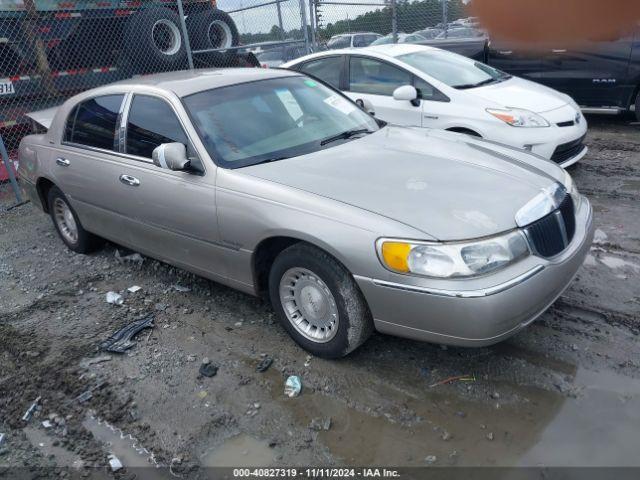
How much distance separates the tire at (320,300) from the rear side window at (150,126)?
1.19 metres

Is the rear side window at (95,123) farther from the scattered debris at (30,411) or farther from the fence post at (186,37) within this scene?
the fence post at (186,37)

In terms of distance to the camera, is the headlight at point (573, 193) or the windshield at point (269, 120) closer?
the headlight at point (573, 193)

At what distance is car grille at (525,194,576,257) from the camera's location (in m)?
2.94

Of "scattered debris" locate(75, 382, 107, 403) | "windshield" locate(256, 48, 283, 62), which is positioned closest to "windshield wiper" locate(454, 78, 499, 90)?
"scattered debris" locate(75, 382, 107, 403)

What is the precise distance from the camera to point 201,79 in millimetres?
4207

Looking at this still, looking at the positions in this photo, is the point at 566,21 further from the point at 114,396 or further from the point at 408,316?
the point at 114,396

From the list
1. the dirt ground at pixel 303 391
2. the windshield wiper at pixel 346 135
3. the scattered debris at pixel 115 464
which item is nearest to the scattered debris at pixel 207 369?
the dirt ground at pixel 303 391

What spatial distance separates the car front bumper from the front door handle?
6.62 feet

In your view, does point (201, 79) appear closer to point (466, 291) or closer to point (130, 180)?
point (130, 180)

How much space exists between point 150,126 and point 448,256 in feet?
8.21

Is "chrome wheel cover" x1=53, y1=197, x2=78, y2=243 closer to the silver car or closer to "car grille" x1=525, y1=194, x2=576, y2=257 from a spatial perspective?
the silver car

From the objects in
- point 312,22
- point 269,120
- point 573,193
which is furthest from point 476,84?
point 312,22

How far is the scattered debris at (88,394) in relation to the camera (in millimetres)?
3252

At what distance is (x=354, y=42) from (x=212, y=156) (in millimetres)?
14327
